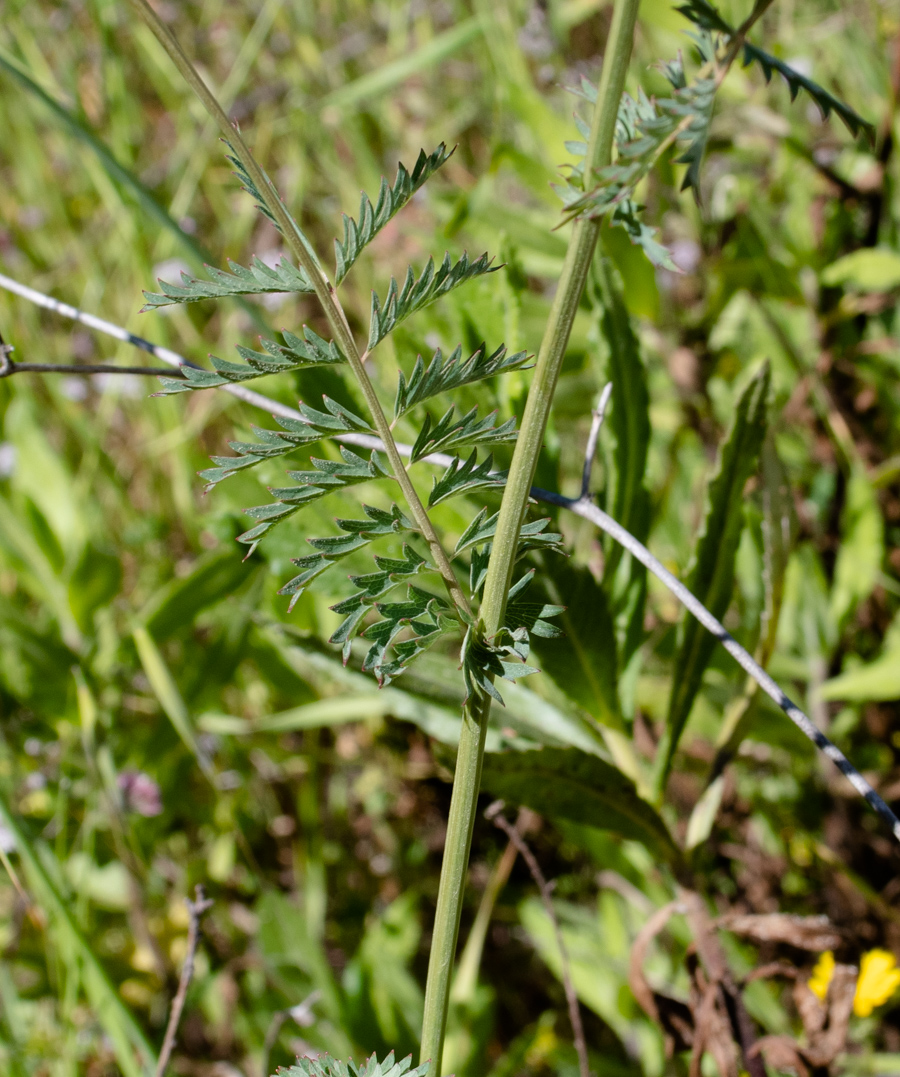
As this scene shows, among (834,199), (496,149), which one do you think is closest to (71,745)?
(496,149)

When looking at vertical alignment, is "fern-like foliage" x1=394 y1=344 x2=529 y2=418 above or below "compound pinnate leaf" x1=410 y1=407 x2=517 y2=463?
above

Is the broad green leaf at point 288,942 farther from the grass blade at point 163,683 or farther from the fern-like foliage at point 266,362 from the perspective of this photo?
the fern-like foliage at point 266,362

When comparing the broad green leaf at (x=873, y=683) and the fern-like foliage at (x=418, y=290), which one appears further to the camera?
the broad green leaf at (x=873, y=683)

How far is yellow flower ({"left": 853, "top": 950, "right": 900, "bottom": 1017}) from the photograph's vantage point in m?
0.99

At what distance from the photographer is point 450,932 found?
17.7 inches

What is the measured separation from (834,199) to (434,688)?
111 centimetres

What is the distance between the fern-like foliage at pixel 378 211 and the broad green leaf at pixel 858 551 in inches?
39.6

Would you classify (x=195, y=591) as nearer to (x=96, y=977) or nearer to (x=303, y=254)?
(x=96, y=977)

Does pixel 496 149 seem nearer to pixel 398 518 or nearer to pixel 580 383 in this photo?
pixel 580 383

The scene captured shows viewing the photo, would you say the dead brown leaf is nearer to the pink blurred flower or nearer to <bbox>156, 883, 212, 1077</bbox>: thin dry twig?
<bbox>156, 883, 212, 1077</bbox>: thin dry twig

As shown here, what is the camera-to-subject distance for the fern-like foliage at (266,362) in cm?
42

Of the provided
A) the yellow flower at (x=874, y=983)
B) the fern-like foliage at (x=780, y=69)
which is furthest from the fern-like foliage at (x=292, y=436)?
the yellow flower at (x=874, y=983)

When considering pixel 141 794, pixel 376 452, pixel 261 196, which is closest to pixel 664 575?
pixel 376 452

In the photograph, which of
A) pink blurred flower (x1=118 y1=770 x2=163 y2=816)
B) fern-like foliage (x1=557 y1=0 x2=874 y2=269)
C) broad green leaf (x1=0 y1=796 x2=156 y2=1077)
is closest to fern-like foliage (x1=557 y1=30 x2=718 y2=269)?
fern-like foliage (x1=557 y1=0 x2=874 y2=269)
